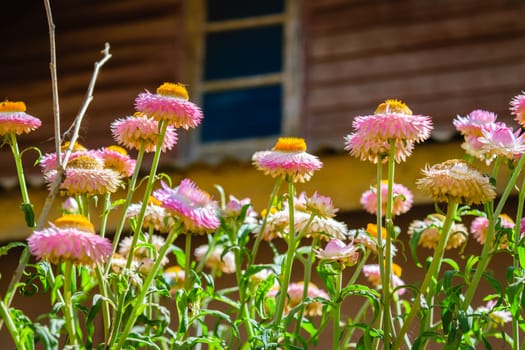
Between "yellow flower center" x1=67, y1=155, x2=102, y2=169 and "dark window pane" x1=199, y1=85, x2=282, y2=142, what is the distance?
3078mm

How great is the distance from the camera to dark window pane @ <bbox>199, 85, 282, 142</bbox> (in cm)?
473

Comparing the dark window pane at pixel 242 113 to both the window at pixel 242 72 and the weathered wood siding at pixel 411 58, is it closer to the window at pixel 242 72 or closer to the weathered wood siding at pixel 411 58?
the window at pixel 242 72

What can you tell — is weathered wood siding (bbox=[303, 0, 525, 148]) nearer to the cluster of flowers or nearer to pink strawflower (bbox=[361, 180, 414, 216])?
pink strawflower (bbox=[361, 180, 414, 216])

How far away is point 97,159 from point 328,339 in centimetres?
139

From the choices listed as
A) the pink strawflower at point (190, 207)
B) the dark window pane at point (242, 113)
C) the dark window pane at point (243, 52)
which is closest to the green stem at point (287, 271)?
the pink strawflower at point (190, 207)

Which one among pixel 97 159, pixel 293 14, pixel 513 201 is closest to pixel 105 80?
pixel 293 14

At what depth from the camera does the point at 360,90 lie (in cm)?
457

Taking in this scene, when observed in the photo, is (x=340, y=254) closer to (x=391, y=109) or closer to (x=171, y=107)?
(x=391, y=109)

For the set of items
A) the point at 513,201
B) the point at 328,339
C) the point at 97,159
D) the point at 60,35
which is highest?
the point at 60,35

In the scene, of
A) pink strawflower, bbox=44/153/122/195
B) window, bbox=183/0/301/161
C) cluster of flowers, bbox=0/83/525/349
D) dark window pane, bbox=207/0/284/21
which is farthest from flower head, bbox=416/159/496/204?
dark window pane, bbox=207/0/284/21

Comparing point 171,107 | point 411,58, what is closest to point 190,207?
point 171,107

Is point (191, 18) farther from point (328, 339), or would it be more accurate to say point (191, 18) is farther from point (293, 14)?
point (328, 339)

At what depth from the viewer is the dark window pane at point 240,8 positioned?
500cm

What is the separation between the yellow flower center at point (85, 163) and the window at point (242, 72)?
2.92 m
